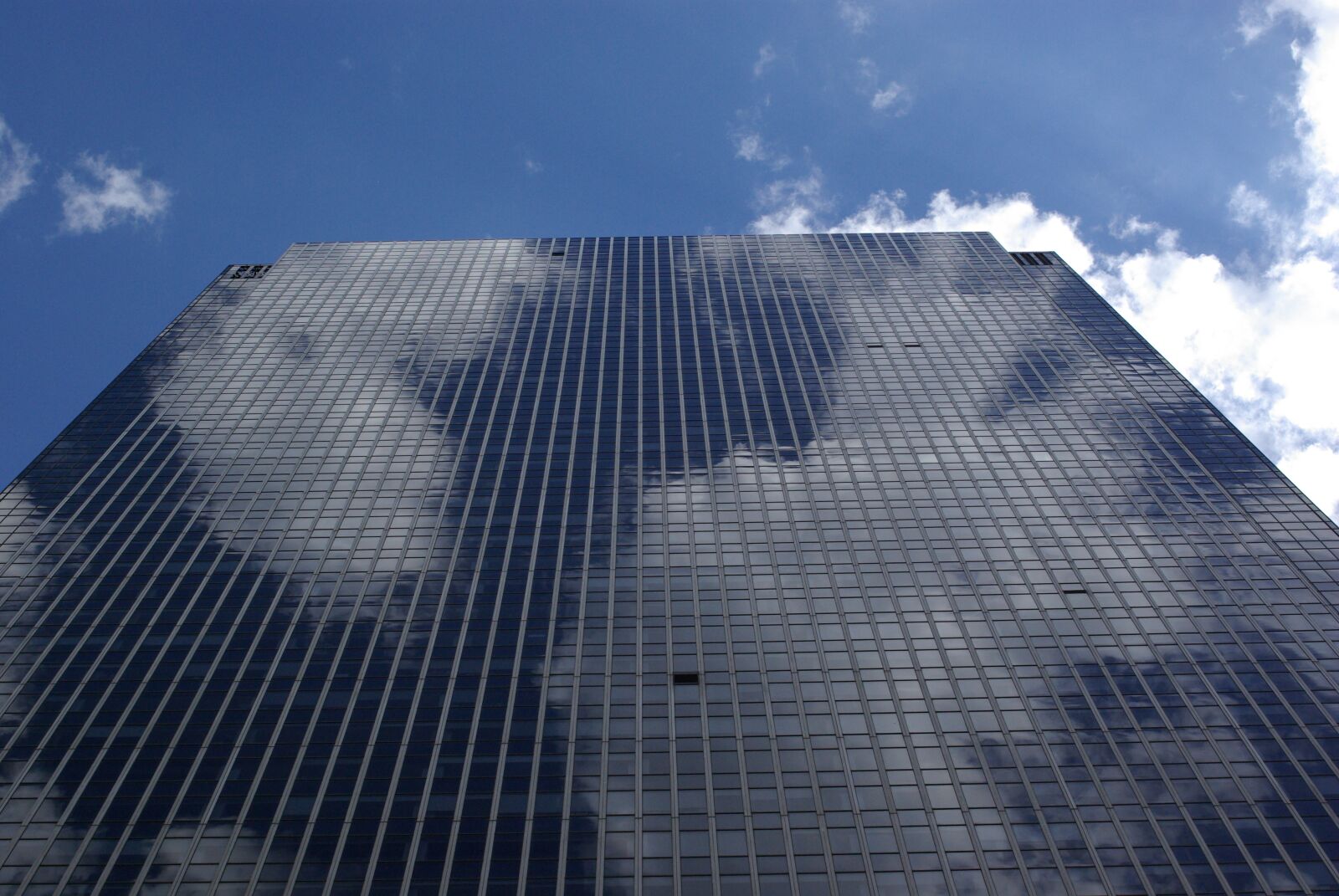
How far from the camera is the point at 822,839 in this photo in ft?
237

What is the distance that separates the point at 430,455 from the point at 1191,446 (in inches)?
3243

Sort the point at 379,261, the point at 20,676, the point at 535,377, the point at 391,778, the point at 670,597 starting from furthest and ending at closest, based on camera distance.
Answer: the point at 379,261
the point at 535,377
the point at 670,597
the point at 20,676
the point at 391,778

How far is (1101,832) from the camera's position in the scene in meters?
72.6

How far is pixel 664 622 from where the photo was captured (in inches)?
3669

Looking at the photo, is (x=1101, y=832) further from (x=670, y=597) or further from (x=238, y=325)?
(x=238, y=325)

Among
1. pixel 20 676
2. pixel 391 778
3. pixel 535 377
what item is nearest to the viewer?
pixel 391 778

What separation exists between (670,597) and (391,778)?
29.2m

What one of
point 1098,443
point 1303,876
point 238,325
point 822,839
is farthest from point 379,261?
point 1303,876

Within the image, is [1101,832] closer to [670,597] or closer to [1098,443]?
[670,597]

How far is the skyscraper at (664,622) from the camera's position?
72375 mm

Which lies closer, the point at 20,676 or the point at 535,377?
the point at 20,676

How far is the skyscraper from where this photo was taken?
7238 centimetres

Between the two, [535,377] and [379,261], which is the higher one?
[379,261]

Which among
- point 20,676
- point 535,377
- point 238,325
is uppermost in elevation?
point 238,325
